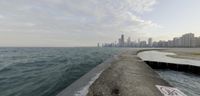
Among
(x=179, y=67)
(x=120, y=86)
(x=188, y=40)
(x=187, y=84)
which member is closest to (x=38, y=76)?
(x=120, y=86)

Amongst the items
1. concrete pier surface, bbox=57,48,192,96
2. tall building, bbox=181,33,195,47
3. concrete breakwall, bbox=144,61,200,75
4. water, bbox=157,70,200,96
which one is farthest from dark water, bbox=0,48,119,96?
tall building, bbox=181,33,195,47

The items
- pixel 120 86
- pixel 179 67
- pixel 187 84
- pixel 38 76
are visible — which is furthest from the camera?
pixel 179 67

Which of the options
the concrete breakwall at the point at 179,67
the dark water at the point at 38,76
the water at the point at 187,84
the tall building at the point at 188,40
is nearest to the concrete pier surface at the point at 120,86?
the water at the point at 187,84

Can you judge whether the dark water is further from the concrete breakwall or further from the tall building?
the tall building

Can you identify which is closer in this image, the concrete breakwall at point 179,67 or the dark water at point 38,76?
the dark water at point 38,76

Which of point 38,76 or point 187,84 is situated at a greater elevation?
point 38,76

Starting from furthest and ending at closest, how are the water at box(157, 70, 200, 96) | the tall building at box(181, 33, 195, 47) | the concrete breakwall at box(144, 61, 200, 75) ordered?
1. the tall building at box(181, 33, 195, 47)
2. the concrete breakwall at box(144, 61, 200, 75)
3. the water at box(157, 70, 200, 96)

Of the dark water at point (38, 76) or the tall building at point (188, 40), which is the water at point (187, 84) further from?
the tall building at point (188, 40)

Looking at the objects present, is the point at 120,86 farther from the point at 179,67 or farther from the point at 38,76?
the point at 179,67

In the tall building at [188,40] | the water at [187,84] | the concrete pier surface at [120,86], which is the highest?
the tall building at [188,40]

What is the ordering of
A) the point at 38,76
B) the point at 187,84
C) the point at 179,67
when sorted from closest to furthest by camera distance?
1. the point at 187,84
2. the point at 38,76
3. the point at 179,67

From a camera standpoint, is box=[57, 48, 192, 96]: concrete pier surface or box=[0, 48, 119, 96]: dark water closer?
box=[57, 48, 192, 96]: concrete pier surface

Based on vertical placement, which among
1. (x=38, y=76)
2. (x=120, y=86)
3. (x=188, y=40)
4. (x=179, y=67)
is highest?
(x=188, y=40)

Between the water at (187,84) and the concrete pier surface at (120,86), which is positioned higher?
the concrete pier surface at (120,86)
